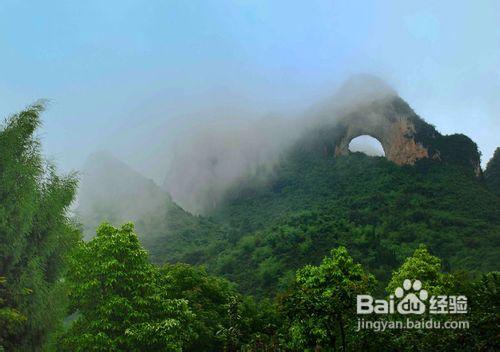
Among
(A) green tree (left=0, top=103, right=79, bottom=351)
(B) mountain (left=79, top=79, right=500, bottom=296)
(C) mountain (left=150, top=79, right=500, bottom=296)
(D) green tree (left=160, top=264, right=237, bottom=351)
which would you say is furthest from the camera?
(B) mountain (left=79, top=79, right=500, bottom=296)

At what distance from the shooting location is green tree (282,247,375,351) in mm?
16938

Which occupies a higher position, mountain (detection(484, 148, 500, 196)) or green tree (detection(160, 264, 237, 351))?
mountain (detection(484, 148, 500, 196))

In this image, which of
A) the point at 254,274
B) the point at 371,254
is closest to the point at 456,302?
the point at 371,254

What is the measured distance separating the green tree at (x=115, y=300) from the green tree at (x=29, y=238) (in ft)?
14.9

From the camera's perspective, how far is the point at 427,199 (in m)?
82.7

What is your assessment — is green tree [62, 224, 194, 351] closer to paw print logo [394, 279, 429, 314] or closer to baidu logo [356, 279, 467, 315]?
baidu logo [356, 279, 467, 315]

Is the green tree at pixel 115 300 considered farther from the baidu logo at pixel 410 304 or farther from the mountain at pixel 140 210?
the mountain at pixel 140 210

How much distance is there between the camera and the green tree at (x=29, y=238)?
14.6 metres


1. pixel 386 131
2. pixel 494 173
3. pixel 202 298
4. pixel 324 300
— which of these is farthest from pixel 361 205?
pixel 324 300

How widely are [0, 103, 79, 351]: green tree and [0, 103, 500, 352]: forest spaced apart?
40 millimetres

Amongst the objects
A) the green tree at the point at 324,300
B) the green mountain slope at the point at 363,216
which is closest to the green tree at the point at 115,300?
the green tree at the point at 324,300

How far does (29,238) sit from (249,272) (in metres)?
55.4

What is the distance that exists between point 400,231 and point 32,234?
6254cm

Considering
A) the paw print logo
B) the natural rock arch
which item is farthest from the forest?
the natural rock arch
